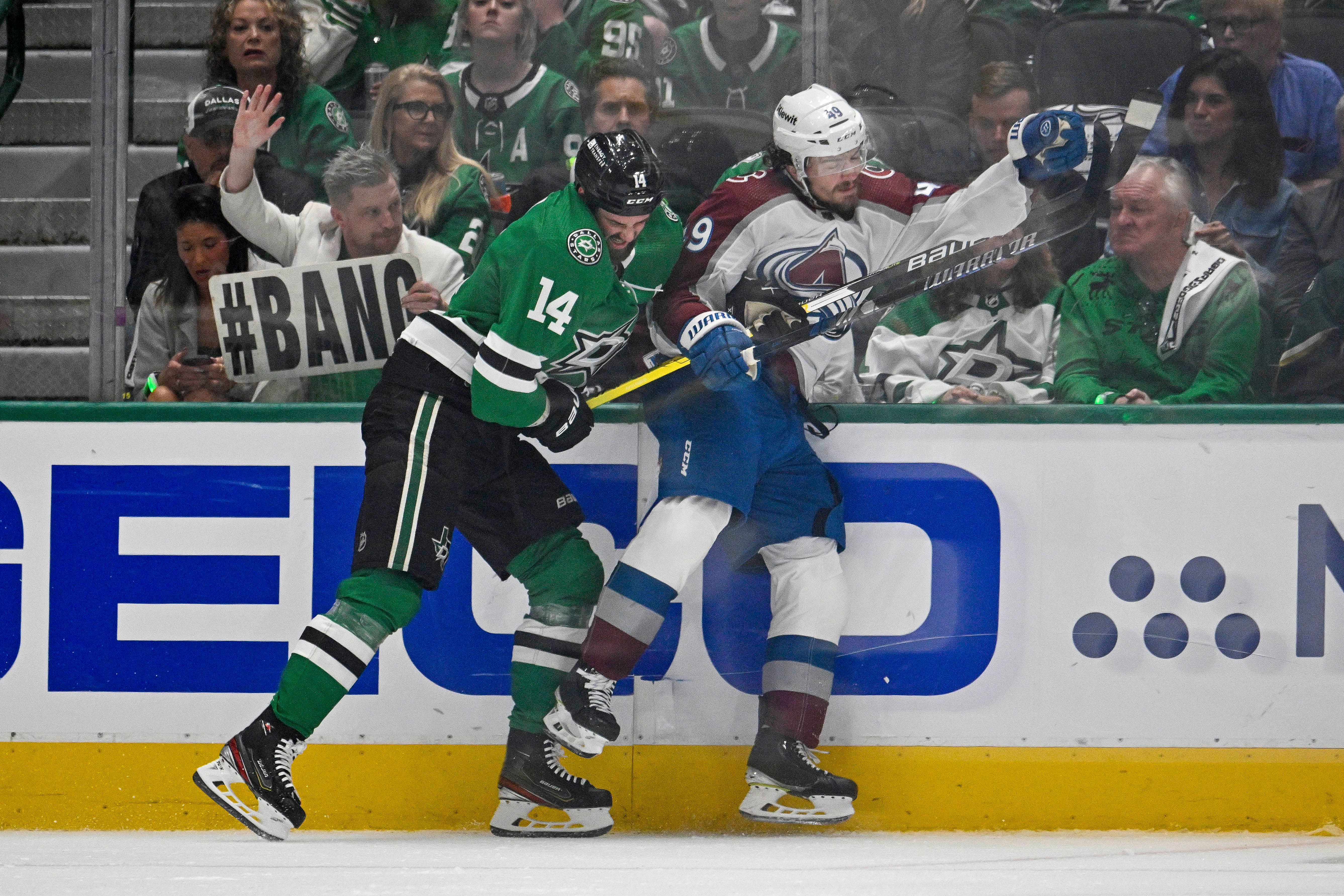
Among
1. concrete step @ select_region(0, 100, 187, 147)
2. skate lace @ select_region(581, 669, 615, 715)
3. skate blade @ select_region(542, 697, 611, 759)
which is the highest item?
concrete step @ select_region(0, 100, 187, 147)

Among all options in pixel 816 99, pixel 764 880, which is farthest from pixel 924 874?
pixel 816 99

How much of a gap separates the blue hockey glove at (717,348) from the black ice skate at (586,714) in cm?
61

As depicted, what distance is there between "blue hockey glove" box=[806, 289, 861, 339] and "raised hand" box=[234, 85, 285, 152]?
4.00 feet

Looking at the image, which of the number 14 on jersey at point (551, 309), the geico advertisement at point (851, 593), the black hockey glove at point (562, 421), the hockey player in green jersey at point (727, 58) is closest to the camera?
the number 14 on jersey at point (551, 309)

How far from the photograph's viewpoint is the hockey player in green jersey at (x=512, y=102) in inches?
117

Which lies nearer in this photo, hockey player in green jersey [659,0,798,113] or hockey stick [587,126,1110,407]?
hockey stick [587,126,1110,407]

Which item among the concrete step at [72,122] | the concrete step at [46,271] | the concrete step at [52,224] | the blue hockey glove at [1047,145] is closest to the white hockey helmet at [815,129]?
the blue hockey glove at [1047,145]

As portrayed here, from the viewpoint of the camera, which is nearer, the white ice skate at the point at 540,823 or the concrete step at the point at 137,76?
the white ice skate at the point at 540,823

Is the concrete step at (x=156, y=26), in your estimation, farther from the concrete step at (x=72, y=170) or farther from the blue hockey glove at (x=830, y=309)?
the blue hockey glove at (x=830, y=309)

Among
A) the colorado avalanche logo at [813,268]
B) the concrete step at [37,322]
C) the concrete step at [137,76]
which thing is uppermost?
the concrete step at [137,76]

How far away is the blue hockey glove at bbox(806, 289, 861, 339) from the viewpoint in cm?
277

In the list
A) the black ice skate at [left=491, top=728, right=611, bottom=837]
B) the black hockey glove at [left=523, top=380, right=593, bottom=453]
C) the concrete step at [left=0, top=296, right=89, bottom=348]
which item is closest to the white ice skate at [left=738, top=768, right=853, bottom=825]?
the black ice skate at [left=491, top=728, right=611, bottom=837]

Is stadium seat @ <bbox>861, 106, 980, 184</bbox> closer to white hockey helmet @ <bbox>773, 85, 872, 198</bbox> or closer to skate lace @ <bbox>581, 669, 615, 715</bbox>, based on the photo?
Answer: white hockey helmet @ <bbox>773, 85, 872, 198</bbox>

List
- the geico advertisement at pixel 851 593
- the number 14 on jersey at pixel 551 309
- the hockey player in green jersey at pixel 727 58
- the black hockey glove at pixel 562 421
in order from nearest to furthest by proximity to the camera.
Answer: the number 14 on jersey at pixel 551 309 < the black hockey glove at pixel 562 421 < the geico advertisement at pixel 851 593 < the hockey player in green jersey at pixel 727 58
